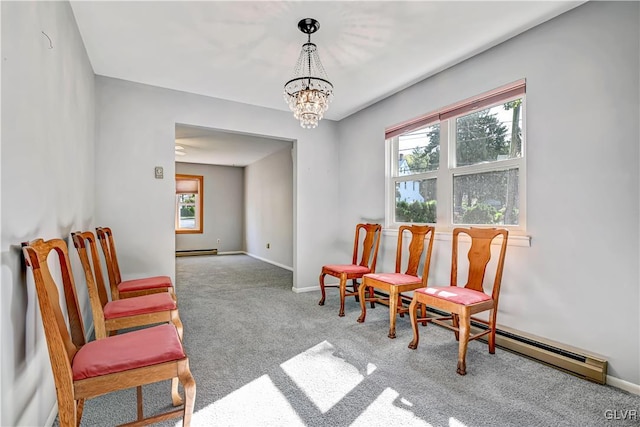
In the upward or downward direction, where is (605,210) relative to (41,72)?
downward

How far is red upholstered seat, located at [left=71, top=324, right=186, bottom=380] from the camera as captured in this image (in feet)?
4.25


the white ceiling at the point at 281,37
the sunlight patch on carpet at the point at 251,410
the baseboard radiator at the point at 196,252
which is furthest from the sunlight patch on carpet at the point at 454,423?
the baseboard radiator at the point at 196,252

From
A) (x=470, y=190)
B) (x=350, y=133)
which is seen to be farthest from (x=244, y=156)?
(x=470, y=190)

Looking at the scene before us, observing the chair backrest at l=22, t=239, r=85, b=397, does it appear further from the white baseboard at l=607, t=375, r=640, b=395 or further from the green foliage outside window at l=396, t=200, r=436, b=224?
the green foliage outside window at l=396, t=200, r=436, b=224

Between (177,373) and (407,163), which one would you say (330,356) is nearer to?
Result: (177,373)

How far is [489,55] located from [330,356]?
285 cm

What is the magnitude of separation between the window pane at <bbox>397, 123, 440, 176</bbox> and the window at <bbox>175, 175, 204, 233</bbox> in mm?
6243

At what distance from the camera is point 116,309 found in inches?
82.0

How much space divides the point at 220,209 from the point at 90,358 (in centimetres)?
774

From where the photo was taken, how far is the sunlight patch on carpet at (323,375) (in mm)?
1922

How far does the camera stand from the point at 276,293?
14.6 ft

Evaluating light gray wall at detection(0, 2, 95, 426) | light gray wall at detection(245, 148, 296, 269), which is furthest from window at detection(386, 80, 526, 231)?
light gray wall at detection(0, 2, 95, 426)

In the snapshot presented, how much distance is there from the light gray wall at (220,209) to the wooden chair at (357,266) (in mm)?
→ 5428

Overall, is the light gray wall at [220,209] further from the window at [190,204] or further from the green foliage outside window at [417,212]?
the green foliage outside window at [417,212]
